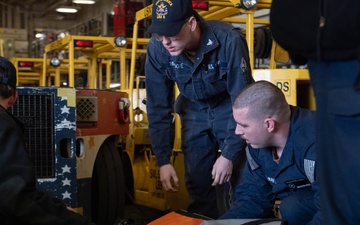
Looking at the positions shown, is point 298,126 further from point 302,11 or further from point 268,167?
point 302,11

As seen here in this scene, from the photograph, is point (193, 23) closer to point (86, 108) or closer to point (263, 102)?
point (263, 102)

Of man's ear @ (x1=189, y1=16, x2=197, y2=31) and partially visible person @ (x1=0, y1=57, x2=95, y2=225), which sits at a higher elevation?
man's ear @ (x1=189, y1=16, x2=197, y2=31)

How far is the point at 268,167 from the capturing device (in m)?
3.25

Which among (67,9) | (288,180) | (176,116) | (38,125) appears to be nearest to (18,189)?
(288,180)

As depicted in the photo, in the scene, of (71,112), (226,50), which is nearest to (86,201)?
(71,112)

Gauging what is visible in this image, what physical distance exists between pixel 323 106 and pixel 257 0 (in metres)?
4.09

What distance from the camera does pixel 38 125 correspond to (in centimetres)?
447

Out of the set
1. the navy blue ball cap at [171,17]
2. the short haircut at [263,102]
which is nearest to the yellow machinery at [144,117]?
the navy blue ball cap at [171,17]

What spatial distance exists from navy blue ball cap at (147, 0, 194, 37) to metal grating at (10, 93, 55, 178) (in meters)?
1.20

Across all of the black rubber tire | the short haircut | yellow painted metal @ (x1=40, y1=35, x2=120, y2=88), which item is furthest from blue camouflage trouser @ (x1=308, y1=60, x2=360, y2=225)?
yellow painted metal @ (x1=40, y1=35, x2=120, y2=88)

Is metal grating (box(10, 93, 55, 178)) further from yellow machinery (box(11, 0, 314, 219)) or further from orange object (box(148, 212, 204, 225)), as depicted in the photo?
orange object (box(148, 212, 204, 225))

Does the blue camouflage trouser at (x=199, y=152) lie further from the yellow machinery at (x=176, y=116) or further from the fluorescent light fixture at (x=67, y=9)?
the fluorescent light fixture at (x=67, y=9)

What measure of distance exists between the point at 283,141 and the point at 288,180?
19cm

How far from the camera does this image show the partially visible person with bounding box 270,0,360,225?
159 cm
